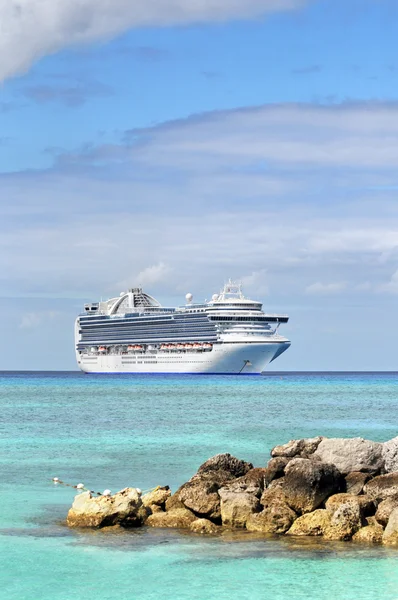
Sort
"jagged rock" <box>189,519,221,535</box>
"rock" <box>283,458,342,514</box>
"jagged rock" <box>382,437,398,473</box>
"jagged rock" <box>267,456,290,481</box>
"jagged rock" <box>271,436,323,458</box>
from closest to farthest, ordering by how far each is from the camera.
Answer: "rock" <box>283,458,342,514</box> → "jagged rock" <box>189,519,221,535</box> → "jagged rock" <box>267,456,290,481</box> → "jagged rock" <box>382,437,398,473</box> → "jagged rock" <box>271,436,323,458</box>

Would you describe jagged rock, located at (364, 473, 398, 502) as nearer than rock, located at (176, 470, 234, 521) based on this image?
Yes

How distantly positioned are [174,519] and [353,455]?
369 centimetres

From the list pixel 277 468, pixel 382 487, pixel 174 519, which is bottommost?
pixel 174 519

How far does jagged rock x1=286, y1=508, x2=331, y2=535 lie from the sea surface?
1.16 ft

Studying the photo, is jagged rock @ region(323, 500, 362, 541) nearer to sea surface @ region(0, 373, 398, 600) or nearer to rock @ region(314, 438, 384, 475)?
sea surface @ region(0, 373, 398, 600)

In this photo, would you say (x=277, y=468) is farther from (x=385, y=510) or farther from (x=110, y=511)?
(x=110, y=511)

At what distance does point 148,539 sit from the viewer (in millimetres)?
16422

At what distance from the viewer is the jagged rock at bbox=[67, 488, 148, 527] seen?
17.1 meters

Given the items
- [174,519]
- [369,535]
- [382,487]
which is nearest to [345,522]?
[369,535]

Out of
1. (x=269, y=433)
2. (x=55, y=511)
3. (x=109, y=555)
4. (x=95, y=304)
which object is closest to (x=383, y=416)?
(x=269, y=433)

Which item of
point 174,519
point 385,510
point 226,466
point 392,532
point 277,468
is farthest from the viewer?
point 226,466

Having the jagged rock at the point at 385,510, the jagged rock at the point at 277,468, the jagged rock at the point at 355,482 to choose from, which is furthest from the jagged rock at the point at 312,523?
the jagged rock at the point at 277,468

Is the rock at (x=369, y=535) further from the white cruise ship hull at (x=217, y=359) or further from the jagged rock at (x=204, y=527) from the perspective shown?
the white cruise ship hull at (x=217, y=359)

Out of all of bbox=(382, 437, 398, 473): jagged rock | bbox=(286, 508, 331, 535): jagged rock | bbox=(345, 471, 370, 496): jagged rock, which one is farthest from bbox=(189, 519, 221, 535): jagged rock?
bbox=(382, 437, 398, 473): jagged rock
